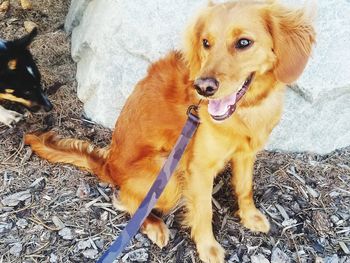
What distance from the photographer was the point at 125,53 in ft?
13.0

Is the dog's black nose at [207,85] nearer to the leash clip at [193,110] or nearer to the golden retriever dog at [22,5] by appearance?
the leash clip at [193,110]

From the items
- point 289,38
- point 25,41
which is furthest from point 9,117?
point 289,38

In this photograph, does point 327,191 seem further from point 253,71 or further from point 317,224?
point 253,71

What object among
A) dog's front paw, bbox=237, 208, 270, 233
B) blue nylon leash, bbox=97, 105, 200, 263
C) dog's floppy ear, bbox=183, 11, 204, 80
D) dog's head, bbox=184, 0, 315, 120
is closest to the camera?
blue nylon leash, bbox=97, 105, 200, 263

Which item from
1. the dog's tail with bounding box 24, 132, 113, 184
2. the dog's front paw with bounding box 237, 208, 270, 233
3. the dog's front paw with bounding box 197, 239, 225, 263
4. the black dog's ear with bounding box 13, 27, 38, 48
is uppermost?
the black dog's ear with bounding box 13, 27, 38, 48

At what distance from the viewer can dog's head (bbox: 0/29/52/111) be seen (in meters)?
4.25

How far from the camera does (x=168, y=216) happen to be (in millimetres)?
3467

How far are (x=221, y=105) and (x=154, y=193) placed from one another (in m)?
0.55

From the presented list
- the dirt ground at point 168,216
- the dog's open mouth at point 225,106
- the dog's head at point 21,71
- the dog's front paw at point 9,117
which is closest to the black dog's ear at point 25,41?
the dog's head at point 21,71

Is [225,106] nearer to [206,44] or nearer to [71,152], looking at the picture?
[206,44]

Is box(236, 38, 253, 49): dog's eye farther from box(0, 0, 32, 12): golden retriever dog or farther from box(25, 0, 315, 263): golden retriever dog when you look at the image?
box(0, 0, 32, 12): golden retriever dog

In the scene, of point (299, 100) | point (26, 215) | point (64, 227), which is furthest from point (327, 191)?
point (26, 215)

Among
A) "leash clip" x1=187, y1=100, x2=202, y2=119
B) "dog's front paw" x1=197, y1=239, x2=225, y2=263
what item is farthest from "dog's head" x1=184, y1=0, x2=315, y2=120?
"dog's front paw" x1=197, y1=239, x2=225, y2=263

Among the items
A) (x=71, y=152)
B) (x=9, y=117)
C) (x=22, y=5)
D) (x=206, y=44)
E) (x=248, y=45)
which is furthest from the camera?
(x=22, y=5)
